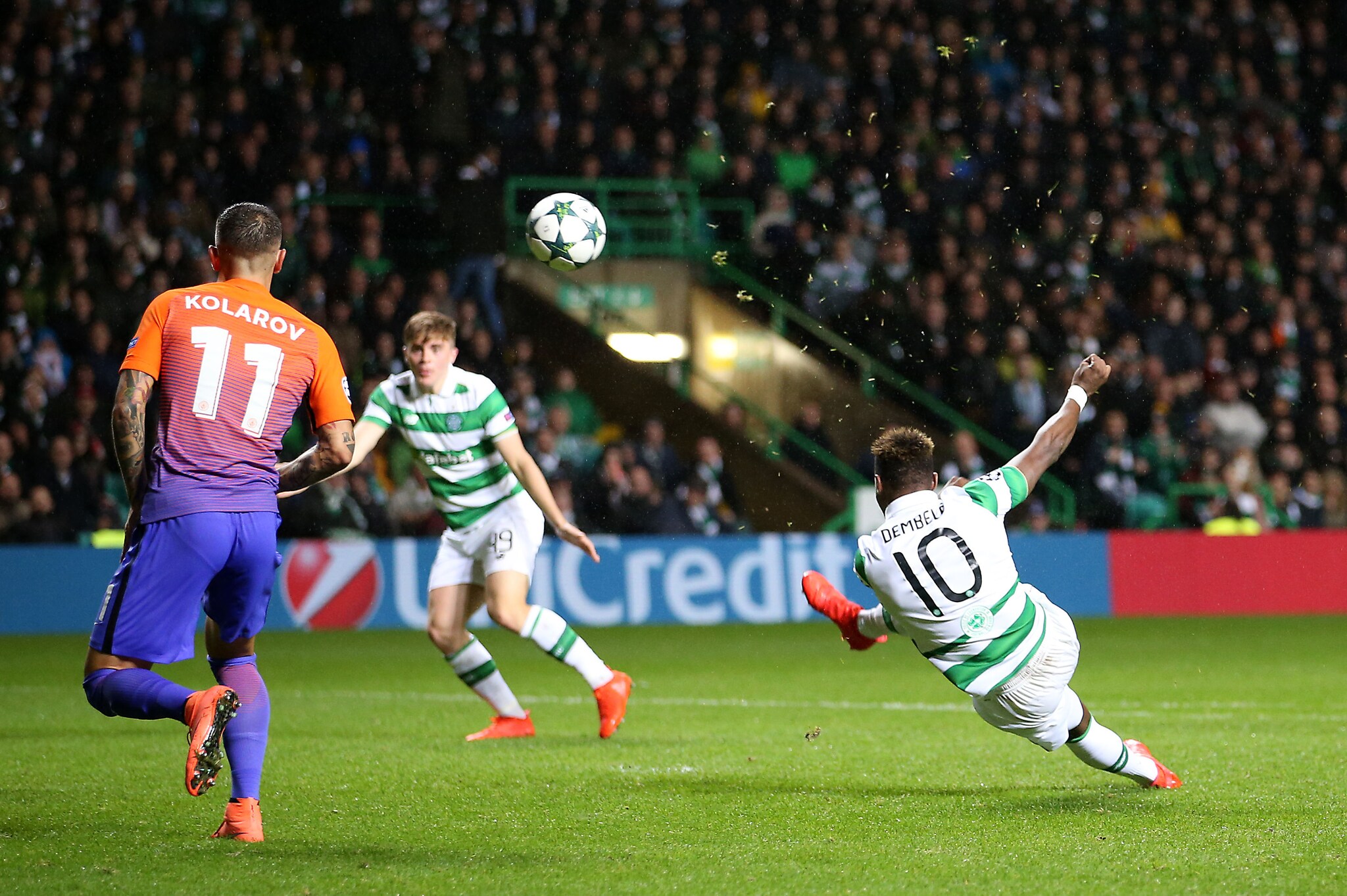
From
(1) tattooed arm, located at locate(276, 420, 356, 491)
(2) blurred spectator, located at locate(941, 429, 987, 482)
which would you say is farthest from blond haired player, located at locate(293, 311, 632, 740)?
(2) blurred spectator, located at locate(941, 429, 987, 482)

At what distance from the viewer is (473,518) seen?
752 cm

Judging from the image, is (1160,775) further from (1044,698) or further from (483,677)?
(483,677)

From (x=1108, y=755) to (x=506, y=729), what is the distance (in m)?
2.97

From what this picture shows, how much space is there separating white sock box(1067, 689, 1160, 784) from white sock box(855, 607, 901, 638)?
653mm

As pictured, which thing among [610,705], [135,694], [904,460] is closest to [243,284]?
[135,694]

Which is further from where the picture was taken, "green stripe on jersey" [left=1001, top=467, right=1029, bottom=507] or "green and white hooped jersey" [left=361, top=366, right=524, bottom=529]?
"green and white hooped jersey" [left=361, top=366, right=524, bottom=529]

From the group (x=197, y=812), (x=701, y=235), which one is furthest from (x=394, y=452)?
(x=197, y=812)

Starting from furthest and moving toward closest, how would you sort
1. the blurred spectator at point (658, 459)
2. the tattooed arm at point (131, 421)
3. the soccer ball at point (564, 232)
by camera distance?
the blurred spectator at point (658, 459), the soccer ball at point (564, 232), the tattooed arm at point (131, 421)

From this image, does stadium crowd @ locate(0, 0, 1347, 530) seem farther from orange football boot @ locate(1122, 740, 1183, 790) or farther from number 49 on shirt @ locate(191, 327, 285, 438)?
number 49 on shirt @ locate(191, 327, 285, 438)

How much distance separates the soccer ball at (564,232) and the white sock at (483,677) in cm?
197

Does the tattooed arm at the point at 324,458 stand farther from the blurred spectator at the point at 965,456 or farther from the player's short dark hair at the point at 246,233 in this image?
the blurred spectator at the point at 965,456

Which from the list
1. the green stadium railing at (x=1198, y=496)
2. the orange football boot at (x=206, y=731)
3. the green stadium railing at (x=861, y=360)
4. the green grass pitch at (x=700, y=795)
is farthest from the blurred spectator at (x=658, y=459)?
the orange football boot at (x=206, y=731)

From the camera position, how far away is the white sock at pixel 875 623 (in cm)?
544

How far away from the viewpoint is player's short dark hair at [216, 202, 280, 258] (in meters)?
4.78
